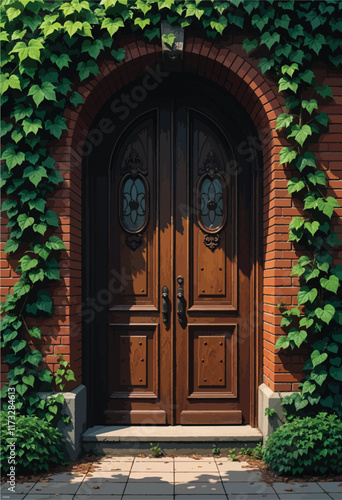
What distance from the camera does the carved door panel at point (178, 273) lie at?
171 inches

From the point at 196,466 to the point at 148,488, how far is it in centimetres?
54

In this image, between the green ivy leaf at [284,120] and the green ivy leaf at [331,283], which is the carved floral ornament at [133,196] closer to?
the green ivy leaf at [284,120]

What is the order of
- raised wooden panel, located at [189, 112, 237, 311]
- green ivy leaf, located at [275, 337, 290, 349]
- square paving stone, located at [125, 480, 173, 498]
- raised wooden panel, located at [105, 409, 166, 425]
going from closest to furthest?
square paving stone, located at [125, 480, 173, 498], green ivy leaf, located at [275, 337, 290, 349], raised wooden panel, located at [105, 409, 166, 425], raised wooden panel, located at [189, 112, 237, 311]

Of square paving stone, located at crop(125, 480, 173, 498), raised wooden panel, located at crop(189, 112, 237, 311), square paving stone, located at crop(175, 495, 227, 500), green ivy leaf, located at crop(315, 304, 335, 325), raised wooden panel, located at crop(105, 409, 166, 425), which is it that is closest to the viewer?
square paving stone, located at crop(175, 495, 227, 500)

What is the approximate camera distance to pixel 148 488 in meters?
3.40

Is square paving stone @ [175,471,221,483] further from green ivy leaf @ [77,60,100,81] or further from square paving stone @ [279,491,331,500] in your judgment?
green ivy leaf @ [77,60,100,81]

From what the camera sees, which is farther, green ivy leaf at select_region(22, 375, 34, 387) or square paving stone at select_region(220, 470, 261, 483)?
green ivy leaf at select_region(22, 375, 34, 387)

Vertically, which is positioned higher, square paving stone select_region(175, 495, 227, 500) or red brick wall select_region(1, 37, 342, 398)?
red brick wall select_region(1, 37, 342, 398)

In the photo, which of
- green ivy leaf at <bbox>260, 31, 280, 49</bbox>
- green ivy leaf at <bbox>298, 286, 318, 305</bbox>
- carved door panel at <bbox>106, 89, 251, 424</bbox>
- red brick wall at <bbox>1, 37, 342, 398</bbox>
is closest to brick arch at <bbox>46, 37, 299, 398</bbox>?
red brick wall at <bbox>1, 37, 342, 398</bbox>

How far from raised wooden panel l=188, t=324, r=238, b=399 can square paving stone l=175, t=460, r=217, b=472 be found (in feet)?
2.19

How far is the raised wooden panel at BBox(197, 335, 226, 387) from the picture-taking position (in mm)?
4371

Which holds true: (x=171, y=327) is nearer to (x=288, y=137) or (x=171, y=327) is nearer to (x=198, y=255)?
(x=198, y=255)

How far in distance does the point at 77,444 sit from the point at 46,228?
188 centimetres

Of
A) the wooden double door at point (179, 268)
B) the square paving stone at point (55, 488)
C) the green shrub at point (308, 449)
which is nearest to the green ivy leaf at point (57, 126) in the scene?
the wooden double door at point (179, 268)
